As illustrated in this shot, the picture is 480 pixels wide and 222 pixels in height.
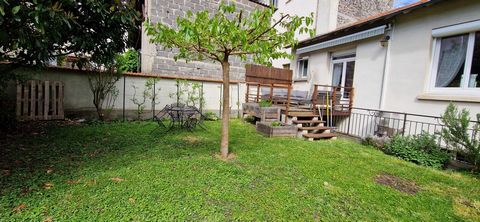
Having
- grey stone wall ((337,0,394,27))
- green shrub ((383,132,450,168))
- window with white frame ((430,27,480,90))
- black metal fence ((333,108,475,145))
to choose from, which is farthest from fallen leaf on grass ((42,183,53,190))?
grey stone wall ((337,0,394,27))

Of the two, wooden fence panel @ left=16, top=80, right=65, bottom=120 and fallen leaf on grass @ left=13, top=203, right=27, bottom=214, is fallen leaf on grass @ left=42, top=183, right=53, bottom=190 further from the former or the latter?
wooden fence panel @ left=16, top=80, right=65, bottom=120

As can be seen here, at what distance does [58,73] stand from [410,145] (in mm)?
9263

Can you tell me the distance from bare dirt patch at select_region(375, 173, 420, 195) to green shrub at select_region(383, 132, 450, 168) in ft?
5.02

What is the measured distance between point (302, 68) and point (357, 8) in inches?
231

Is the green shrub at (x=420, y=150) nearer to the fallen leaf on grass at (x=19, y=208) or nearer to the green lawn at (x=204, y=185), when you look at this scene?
the green lawn at (x=204, y=185)

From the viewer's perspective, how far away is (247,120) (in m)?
9.09

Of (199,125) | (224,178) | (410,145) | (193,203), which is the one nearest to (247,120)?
(199,125)

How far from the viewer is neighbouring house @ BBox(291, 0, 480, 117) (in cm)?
496

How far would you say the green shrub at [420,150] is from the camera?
4.73 metres

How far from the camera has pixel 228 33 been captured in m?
2.96

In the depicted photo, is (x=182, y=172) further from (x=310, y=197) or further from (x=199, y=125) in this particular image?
(x=199, y=125)

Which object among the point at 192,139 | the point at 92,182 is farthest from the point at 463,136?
the point at 92,182

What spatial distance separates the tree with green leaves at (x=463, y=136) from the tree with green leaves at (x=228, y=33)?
11.2ft

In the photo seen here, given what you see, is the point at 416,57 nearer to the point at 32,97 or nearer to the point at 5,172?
the point at 5,172
